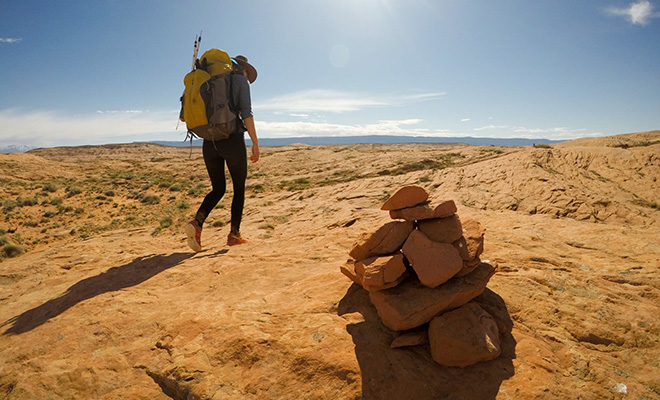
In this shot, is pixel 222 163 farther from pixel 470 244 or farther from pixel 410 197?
pixel 470 244

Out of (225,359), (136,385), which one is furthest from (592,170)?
(136,385)

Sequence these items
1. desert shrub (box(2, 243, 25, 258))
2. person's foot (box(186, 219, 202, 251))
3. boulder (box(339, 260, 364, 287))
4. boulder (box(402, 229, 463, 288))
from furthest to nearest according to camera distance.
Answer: desert shrub (box(2, 243, 25, 258)) < person's foot (box(186, 219, 202, 251)) < boulder (box(339, 260, 364, 287)) < boulder (box(402, 229, 463, 288))

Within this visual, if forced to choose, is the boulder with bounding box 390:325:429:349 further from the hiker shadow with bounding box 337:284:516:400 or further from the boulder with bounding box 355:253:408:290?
the boulder with bounding box 355:253:408:290

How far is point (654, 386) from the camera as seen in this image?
230cm

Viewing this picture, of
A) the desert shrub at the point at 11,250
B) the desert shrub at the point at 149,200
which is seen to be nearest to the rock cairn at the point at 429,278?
the desert shrub at the point at 11,250

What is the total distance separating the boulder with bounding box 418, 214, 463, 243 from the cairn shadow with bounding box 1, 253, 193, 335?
4.23 meters

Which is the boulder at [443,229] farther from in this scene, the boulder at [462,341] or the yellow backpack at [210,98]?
the yellow backpack at [210,98]

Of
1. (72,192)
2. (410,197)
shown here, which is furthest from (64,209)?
(410,197)

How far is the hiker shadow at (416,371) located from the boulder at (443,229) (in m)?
0.89

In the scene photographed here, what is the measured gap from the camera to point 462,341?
8.09 feet

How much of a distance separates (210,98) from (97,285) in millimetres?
3348

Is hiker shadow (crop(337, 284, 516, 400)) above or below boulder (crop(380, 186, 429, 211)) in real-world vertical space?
below

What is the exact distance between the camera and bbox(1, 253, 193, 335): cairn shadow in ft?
12.1

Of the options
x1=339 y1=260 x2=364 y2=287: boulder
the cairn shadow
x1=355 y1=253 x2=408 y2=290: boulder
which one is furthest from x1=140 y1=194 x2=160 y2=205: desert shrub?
x1=355 y1=253 x2=408 y2=290: boulder
